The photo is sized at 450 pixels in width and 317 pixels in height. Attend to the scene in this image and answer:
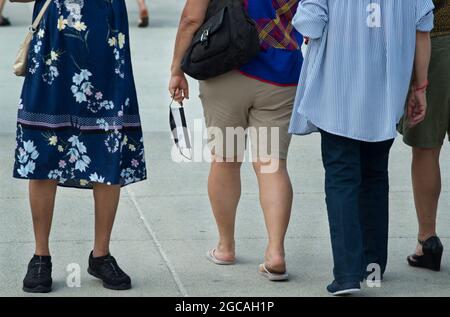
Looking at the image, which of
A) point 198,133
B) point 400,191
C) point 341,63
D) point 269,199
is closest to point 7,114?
point 198,133

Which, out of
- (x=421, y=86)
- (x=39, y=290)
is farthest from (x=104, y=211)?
(x=421, y=86)

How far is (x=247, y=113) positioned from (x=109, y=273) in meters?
1.02

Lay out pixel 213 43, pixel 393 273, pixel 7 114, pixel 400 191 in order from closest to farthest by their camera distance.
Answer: pixel 213 43 → pixel 393 273 → pixel 400 191 → pixel 7 114

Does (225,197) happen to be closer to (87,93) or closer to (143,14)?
(87,93)

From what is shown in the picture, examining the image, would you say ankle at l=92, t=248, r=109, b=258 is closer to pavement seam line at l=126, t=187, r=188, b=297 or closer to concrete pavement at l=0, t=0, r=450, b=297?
concrete pavement at l=0, t=0, r=450, b=297

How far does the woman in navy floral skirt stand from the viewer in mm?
4863

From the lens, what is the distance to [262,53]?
5.15m

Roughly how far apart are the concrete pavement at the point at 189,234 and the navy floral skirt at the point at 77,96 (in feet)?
1.96

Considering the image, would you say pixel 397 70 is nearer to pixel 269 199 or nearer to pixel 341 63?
pixel 341 63

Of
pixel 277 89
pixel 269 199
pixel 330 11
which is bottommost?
pixel 269 199

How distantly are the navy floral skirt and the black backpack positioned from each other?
14.2 inches

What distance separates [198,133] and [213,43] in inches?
138

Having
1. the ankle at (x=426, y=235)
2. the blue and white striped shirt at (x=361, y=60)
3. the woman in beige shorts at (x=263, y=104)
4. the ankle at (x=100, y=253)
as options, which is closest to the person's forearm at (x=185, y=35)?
the woman in beige shorts at (x=263, y=104)
